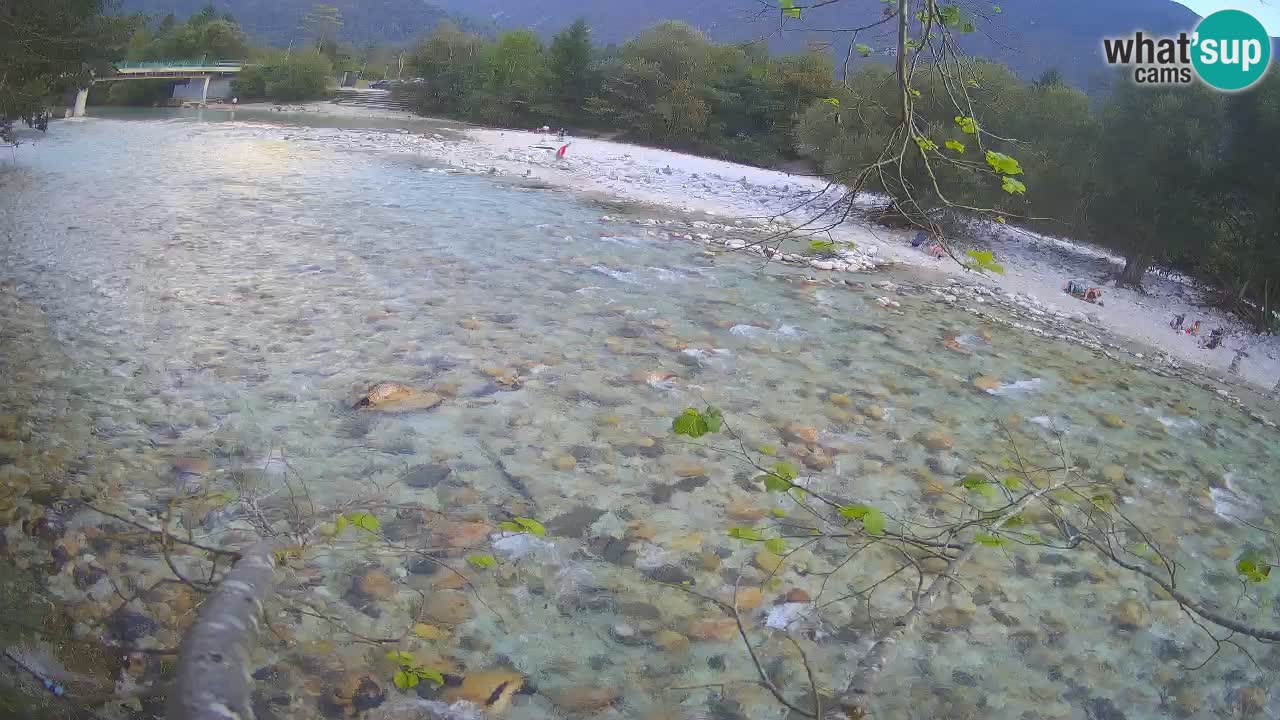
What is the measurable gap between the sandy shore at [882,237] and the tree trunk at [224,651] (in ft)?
10.8

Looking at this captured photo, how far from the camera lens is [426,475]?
13.5ft

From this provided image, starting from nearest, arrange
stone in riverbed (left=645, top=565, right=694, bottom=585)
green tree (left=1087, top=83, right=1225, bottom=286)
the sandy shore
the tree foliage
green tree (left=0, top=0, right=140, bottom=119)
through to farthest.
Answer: stone in riverbed (left=645, top=565, right=694, bottom=585), green tree (left=0, top=0, right=140, bottom=119), the sandy shore, green tree (left=1087, top=83, right=1225, bottom=286), the tree foliage

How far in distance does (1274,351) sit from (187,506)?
11.3 metres

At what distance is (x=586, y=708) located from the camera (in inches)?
108

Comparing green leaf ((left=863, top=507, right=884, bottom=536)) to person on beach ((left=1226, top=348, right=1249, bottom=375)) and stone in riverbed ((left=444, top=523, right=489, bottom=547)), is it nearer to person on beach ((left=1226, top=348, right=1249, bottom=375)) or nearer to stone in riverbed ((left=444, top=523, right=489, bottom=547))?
stone in riverbed ((left=444, top=523, right=489, bottom=547))

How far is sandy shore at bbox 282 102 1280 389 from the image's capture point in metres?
9.06

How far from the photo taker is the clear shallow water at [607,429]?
123 inches

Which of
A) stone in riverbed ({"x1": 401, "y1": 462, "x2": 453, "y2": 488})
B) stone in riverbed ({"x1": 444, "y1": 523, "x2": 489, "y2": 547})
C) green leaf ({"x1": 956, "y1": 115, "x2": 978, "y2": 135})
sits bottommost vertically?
stone in riverbed ({"x1": 444, "y1": 523, "x2": 489, "y2": 547})

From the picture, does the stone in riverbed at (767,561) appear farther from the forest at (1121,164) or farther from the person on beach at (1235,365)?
the person on beach at (1235,365)

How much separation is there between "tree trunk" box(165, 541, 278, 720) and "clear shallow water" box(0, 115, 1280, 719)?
0.36m

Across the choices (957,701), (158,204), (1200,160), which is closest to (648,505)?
(957,701)

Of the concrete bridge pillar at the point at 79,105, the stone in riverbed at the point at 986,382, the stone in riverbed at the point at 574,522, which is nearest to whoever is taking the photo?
the stone in riverbed at the point at 574,522

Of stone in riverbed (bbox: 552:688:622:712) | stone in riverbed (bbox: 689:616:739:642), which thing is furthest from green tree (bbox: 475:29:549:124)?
stone in riverbed (bbox: 552:688:622:712)

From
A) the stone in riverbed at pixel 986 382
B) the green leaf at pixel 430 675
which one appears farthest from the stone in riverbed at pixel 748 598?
the stone in riverbed at pixel 986 382
